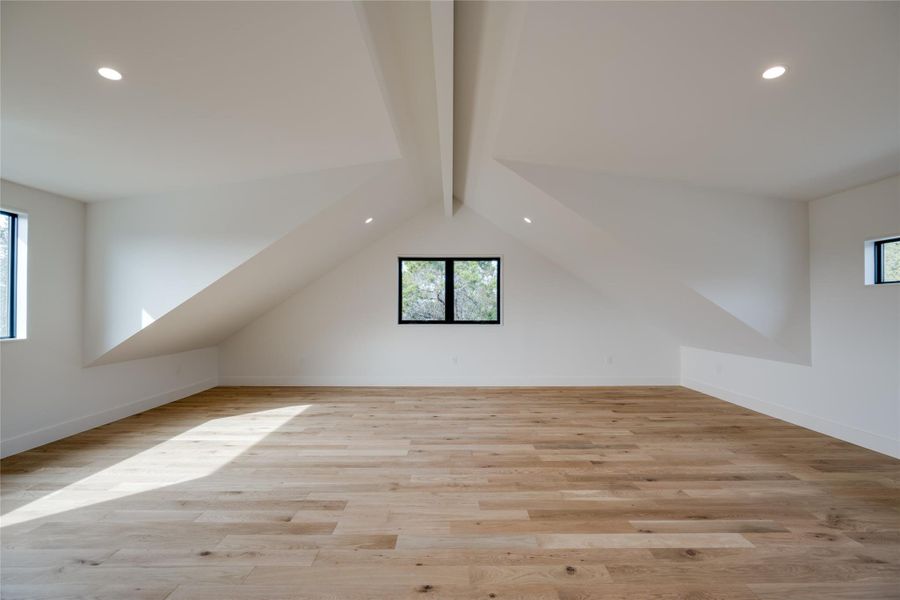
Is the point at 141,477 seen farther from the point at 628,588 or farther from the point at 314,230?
the point at 628,588

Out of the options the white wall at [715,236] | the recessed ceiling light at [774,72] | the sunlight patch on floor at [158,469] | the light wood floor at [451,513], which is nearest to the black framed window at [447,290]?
the light wood floor at [451,513]

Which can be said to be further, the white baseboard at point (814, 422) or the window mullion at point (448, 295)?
the window mullion at point (448, 295)

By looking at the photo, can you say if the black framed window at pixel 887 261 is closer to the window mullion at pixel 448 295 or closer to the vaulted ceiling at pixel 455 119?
the vaulted ceiling at pixel 455 119

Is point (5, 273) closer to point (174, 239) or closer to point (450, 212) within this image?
point (174, 239)

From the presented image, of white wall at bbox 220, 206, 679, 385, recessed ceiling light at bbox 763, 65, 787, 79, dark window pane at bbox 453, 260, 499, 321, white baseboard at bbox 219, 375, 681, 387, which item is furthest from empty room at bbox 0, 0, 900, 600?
dark window pane at bbox 453, 260, 499, 321

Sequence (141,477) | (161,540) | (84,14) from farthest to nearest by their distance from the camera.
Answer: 1. (141,477)
2. (161,540)
3. (84,14)

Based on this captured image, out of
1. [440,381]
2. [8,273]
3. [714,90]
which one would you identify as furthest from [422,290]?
[714,90]

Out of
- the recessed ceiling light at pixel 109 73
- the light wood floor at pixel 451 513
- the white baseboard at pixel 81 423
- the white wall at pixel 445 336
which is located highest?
the recessed ceiling light at pixel 109 73

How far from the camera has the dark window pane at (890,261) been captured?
312 cm

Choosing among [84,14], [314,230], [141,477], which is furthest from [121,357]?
[84,14]

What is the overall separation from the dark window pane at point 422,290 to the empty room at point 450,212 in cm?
103

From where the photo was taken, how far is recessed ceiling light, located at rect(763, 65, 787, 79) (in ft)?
6.24

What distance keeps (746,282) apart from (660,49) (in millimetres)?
2891

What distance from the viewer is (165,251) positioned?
3654mm
